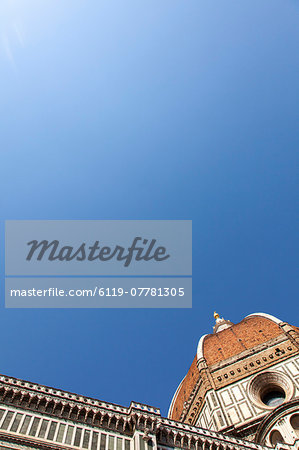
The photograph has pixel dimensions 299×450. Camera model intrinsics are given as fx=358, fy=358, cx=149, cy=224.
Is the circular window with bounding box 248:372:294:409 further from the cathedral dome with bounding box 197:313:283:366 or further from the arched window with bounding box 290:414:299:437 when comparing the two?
the cathedral dome with bounding box 197:313:283:366

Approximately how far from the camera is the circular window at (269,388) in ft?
109

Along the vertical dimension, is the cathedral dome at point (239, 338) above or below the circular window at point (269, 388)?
above

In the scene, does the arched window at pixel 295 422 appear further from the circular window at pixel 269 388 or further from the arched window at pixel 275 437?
the circular window at pixel 269 388

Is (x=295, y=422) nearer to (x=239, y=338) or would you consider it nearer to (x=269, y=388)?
(x=269, y=388)

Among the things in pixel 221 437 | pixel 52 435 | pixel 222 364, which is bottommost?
pixel 221 437

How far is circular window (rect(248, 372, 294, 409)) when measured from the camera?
109 feet

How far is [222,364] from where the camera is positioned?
3981 cm

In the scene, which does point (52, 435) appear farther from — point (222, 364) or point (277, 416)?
point (222, 364)

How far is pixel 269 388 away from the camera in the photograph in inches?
1383

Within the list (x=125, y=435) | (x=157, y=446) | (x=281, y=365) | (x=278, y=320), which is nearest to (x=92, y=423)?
(x=125, y=435)

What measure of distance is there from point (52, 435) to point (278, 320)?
109ft

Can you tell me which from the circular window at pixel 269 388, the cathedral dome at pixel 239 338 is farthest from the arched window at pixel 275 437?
the cathedral dome at pixel 239 338

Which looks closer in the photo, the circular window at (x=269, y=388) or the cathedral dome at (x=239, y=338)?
the circular window at (x=269, y=388)

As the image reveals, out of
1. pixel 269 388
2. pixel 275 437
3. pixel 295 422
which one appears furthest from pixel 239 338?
pixel 275 437
